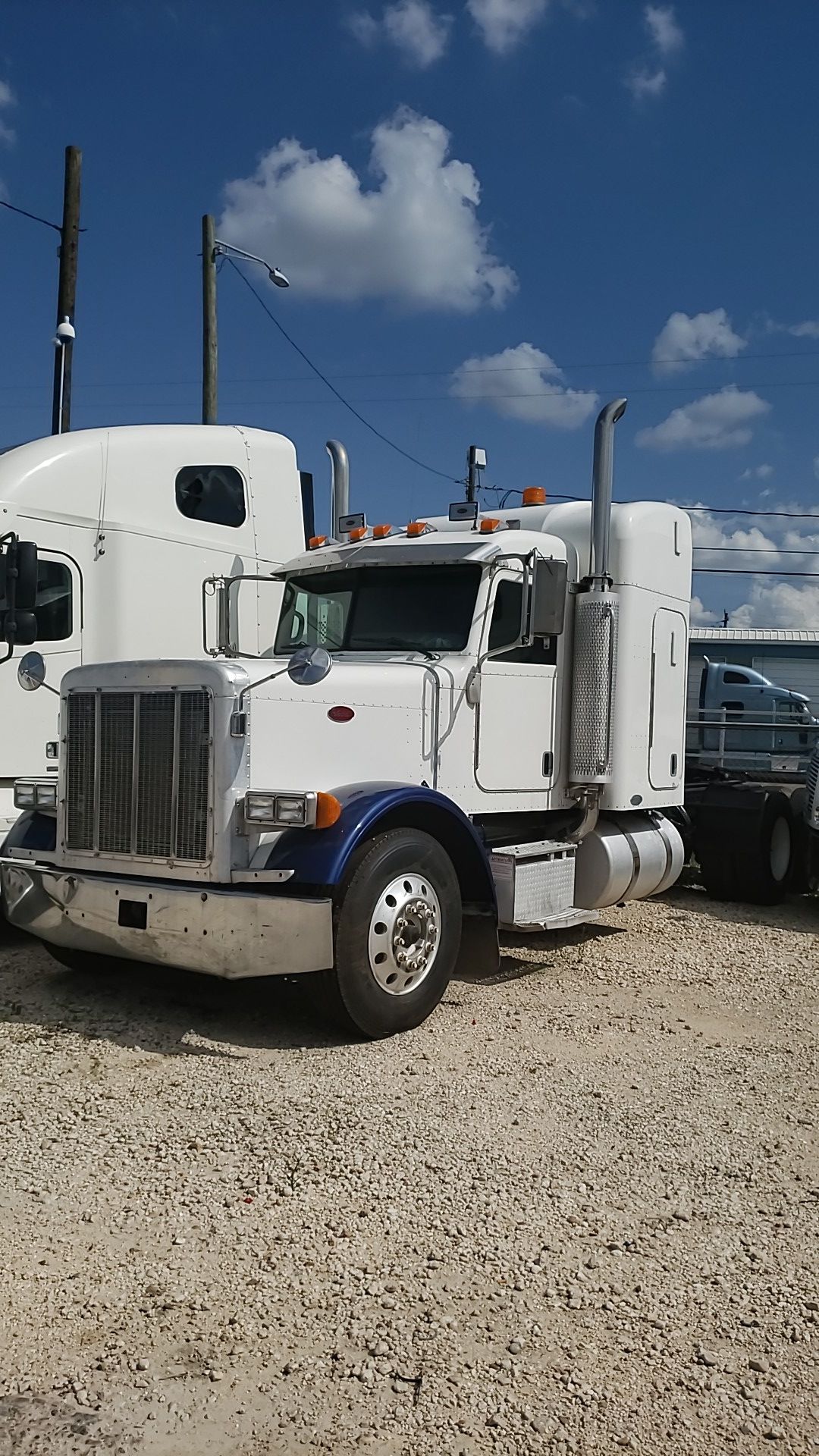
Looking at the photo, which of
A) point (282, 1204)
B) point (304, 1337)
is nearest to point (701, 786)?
point (282, 1204)

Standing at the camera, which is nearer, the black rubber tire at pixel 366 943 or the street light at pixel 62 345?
the black rubber tire at pixel 366 943

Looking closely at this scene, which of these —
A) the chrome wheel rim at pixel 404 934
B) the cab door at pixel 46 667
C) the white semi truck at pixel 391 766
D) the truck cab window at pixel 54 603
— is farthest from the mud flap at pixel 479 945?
the truck cab window at pixel 54 603

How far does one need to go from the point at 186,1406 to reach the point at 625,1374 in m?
1.11

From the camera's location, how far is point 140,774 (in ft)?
19.0

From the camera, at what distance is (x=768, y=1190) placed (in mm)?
4254

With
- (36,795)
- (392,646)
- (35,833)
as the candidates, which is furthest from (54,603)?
(392,646)

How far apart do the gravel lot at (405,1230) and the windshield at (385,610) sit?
220 centimetres

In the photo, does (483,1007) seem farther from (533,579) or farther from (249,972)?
(533,579)

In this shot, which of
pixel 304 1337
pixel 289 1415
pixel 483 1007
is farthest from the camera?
pixel 483 1007

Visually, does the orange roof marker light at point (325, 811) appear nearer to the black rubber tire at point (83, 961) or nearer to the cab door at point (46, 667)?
the black rubber tire at point (83, 961)

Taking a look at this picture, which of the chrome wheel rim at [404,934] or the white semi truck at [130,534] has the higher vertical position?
the white semi truck at [130,534]

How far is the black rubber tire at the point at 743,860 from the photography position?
10.3 meters

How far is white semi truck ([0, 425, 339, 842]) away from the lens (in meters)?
7.77

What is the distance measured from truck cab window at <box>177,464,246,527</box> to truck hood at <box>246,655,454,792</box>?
2511 millimetres
